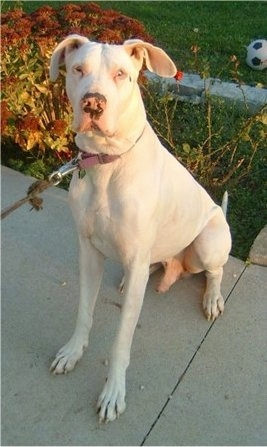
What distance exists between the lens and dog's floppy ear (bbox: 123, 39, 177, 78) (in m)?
2.60

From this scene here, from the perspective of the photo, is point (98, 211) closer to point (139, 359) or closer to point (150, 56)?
point (150, 56)

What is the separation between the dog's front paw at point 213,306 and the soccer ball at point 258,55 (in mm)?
4145

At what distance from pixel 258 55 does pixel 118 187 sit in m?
4.76

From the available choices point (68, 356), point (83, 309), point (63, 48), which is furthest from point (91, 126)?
point (68, 356)

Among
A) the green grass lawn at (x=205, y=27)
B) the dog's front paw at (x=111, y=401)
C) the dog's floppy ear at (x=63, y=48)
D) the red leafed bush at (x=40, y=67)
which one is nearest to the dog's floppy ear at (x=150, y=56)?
the dog's floppy ear at (x=63, y=48)

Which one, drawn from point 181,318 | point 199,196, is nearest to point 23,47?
point 199,196

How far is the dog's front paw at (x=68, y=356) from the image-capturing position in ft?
10.0

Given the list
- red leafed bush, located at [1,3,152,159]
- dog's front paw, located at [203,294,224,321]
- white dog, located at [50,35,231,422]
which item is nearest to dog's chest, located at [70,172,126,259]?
white dog, located at [50,35,231,422]

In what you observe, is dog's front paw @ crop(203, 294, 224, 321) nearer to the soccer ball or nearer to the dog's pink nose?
the dog's pink nose

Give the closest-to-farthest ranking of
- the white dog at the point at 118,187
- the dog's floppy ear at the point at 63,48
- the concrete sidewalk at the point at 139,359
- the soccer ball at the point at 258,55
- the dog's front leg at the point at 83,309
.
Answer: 1. the white dog at the point at 118,187
2. the dog's floppy ear at the point at 63,48
3. the concrete sidewalk at the point at 139,359
4. the dog's front leg at the point at 83,309
5. the soccer ball at the point at 258,55

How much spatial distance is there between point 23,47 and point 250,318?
274 cm

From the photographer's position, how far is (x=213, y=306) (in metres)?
3.49

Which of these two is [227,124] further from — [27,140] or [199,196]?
[199,196]

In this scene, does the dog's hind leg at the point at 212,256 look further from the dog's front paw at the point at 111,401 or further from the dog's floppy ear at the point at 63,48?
the dog's floppy ear at the point at 63,48
